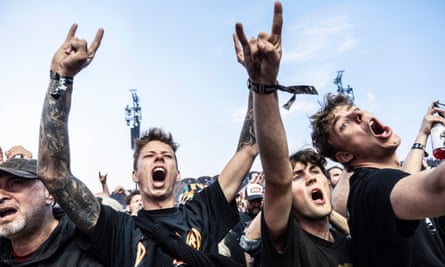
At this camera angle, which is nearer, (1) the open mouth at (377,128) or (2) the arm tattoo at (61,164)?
(2) the arm tattoo at (61,164)

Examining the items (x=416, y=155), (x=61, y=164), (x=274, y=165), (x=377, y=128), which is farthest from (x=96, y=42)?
(x=416, y=155)

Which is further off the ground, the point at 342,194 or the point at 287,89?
the point at 287,89

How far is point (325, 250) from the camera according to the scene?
235 cm

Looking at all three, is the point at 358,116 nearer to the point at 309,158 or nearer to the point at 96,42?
the point at 309,158

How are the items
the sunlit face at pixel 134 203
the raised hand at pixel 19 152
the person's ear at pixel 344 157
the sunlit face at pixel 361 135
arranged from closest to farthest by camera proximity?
the sunlit face at pixel 361 135 → the person's ear at pixel 344 157 → the raised hand at pixel 19 152 → the sunlit face at pixel 134 203

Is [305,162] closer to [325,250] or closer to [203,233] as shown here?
[325,250]

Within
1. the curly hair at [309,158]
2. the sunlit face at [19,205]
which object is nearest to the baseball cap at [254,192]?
the curly hair at [309,158]

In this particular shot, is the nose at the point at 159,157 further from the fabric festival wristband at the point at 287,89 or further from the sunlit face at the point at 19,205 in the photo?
the fabric festival wristband at the point at 287,89

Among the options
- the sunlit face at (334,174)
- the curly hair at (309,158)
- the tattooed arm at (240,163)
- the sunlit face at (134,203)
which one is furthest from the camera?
the sunlit face at (134,203)

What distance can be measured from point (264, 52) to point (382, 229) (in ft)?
3.38

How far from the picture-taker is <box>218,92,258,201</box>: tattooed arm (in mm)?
3082

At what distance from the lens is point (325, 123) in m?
2.80

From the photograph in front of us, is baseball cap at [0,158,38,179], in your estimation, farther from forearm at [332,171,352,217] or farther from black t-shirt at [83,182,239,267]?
forearm at [332,171,352,217]

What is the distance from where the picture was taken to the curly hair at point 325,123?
2.78m
